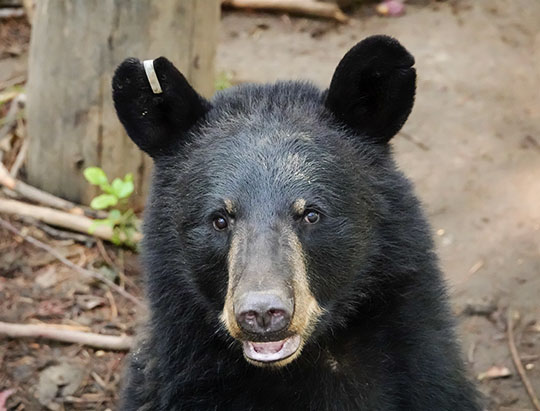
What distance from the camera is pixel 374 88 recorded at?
4.73 meters

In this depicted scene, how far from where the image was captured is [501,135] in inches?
372

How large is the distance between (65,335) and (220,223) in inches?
105

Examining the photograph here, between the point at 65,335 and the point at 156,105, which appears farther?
the point at 65,335

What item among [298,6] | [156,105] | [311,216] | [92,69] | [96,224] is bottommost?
[96,224]

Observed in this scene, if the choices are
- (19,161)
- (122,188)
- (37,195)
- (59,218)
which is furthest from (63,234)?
(19,161)

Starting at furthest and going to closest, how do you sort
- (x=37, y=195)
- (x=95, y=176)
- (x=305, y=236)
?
(x=37, y=195) → (x=95, y=176) → (x=305, y=236)

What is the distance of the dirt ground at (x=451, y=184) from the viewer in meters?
6.79

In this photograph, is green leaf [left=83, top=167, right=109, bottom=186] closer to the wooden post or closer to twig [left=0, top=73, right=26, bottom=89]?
the wooden post

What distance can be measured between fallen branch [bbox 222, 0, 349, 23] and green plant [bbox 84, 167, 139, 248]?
4.97m

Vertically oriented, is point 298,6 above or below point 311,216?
below

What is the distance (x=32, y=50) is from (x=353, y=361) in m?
4.34

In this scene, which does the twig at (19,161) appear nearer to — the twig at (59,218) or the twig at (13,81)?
the twig at (59,218)

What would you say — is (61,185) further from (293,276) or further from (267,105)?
(293,276)

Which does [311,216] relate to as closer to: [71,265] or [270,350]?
[270,350]
